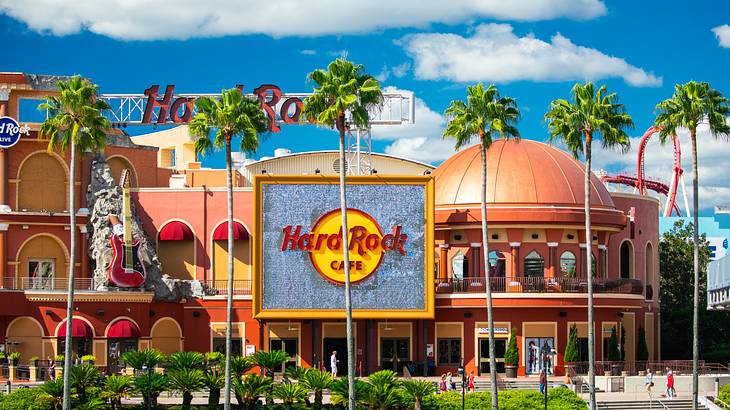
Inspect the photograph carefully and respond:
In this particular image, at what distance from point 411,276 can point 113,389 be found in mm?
20134

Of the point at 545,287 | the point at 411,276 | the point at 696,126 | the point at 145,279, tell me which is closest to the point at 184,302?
the point at 145,279

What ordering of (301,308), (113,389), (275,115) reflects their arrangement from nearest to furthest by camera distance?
(113,389) → (301,308) → (275,115)

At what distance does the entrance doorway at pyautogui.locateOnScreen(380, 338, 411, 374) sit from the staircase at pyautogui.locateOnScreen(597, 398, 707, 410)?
14341 mm

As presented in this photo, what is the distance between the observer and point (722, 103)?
66500 millimetres

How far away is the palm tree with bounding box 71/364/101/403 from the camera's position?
62219 mm

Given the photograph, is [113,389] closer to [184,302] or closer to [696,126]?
[184,302]

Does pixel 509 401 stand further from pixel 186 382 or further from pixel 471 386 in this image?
pixel 186 382

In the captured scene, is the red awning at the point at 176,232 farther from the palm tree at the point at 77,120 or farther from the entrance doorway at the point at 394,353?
the palm tree at the point at 77,120

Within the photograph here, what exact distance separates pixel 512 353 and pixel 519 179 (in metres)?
10.2

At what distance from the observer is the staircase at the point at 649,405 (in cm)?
6738

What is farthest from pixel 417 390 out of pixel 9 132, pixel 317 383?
pixel 9 132

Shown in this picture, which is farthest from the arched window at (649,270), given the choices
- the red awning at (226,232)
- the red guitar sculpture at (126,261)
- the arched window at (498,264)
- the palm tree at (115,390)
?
the palm tree at (115,390)

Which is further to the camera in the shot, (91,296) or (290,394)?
(91,296)

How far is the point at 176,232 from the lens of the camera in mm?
80750
